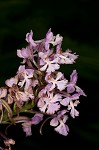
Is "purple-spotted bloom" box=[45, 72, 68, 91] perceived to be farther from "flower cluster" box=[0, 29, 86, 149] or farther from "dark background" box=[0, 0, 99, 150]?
"dark background" box=[0, 0, 99, 150]

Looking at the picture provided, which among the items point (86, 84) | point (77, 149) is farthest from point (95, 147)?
point (86, 84)

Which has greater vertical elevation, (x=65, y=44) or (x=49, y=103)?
(x=65, y=44)

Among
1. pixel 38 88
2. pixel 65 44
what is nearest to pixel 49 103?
pixel 38 88

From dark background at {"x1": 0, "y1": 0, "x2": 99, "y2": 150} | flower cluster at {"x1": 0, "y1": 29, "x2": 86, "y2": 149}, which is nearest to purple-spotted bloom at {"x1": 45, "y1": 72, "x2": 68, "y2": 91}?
flower cluster at {"x1": 0, "y1": 29, "x2": 86, "y2": 149}

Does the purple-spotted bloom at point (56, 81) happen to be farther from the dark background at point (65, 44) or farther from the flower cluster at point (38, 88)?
the dark background at point (65, 44)

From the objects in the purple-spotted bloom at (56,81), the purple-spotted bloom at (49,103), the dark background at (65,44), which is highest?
the dark background at (65,44)

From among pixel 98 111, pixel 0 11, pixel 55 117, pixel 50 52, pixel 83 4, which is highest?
pixel 83 4

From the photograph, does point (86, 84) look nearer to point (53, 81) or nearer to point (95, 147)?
point (95, 147)

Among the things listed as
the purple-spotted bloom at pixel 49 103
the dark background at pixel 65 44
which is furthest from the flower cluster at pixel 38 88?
the dark background at pixel 65 44

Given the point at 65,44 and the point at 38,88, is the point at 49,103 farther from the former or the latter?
the point at 65,44
